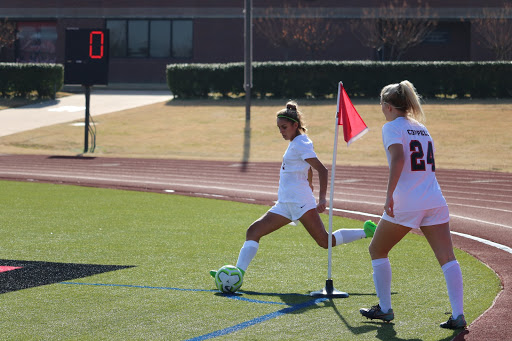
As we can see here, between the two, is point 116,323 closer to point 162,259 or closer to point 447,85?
point 162,259

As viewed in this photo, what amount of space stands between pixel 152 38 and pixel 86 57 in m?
24.2

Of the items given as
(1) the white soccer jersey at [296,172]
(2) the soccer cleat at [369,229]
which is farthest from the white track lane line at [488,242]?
(1) the white soccer jersey at [296,172]

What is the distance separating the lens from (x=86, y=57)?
26312 millimetres

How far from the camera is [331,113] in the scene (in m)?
33.5

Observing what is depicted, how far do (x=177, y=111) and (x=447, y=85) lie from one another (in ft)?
39.9

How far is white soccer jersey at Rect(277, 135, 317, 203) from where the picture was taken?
7.69 meters

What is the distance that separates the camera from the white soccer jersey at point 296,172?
303 inches

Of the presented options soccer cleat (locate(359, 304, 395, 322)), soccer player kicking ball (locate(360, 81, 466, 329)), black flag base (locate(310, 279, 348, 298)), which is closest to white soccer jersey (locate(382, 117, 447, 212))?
soccer player kicking ball (locate(360, 81, 466, 329))

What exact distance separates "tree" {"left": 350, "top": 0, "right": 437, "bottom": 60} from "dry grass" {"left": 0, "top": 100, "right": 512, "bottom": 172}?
10.7 m

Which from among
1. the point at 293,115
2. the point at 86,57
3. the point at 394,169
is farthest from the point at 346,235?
the point at 86,57

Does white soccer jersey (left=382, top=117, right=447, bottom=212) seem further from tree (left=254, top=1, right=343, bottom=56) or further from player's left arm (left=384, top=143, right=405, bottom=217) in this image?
tree (left=254, top=1, right=343, bottom=56)

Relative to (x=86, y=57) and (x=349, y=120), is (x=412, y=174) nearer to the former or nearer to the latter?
(x=349, y=120)

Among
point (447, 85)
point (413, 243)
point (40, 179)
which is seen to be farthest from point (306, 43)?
point (413, 243)

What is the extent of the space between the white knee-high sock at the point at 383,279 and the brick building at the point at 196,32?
4286cm
